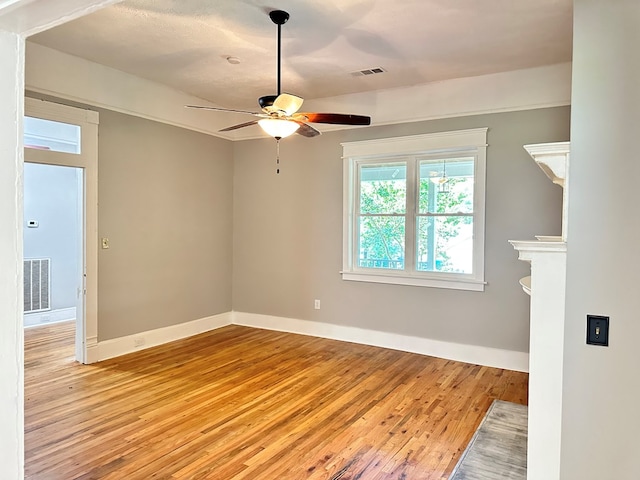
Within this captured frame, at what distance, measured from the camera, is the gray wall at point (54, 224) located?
6.18 meters

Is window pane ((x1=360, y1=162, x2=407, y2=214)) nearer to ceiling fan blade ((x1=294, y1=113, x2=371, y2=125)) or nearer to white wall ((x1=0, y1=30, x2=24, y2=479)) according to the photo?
ceiling fan blade ((x1=294, y1=113, x2=371, y2=125))

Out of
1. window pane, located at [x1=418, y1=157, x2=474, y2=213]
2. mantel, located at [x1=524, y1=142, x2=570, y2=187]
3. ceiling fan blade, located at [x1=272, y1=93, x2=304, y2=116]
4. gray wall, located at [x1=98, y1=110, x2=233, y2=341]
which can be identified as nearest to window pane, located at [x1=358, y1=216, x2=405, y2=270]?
window pane, located at [x1=418, y1=157, x2=474, y2=213]

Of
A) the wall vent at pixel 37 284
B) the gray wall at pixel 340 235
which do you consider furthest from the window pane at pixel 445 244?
the wall vent at pixel 37 284

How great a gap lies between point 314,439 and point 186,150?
12.6 ft

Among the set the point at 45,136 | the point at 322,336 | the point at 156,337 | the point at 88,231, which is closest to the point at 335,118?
the point at 88,231

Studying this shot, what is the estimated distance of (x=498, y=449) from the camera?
279 centimetres

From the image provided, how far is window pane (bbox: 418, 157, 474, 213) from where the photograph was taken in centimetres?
463

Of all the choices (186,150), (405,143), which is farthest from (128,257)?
(405,143)

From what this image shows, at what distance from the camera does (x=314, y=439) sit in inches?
114

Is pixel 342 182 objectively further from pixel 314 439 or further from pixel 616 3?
pixel 616 3

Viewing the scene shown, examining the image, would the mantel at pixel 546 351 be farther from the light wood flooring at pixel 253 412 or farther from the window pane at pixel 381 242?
the window pane at pixel 381 242

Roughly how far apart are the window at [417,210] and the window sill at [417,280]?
0.03 ft

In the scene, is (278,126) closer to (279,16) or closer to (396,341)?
(279,16)

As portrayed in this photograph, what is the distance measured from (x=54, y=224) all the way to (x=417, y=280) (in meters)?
5.31
